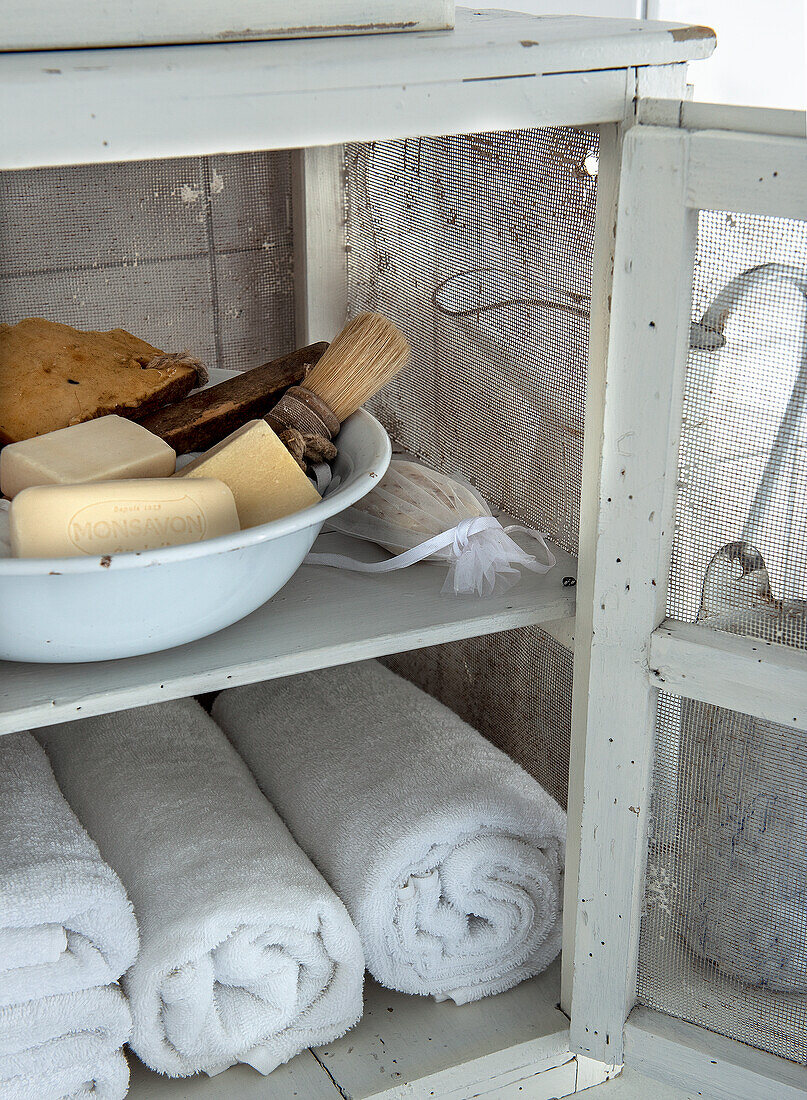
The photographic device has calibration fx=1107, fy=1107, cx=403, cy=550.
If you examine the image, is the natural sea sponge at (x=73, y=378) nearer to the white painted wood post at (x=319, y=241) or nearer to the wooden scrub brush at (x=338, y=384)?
the wooden scrub brush at (x=338, y=384)

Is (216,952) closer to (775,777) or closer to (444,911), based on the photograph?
(444,911)

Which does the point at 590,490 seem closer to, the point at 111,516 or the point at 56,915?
the point at 111,516

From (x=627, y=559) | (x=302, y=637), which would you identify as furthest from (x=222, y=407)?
(x=627, y=559)

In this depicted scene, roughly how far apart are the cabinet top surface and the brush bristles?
18 centimetres

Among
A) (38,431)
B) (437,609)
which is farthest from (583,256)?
(38,431)

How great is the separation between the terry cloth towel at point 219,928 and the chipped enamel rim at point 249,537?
23 centimetres

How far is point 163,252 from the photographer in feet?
2.86

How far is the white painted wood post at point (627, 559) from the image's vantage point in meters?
0.53

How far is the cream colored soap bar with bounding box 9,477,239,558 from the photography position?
53cm

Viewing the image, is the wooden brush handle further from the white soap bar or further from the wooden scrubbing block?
the white soap bar

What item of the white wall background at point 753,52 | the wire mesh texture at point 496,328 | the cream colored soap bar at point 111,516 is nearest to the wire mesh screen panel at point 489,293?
the wire mesh texture at point 496,328

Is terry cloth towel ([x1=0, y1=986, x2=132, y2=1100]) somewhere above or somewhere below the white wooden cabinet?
below

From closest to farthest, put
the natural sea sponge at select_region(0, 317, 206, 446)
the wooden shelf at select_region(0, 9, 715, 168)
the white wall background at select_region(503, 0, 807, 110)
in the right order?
the wooden shelf at select_region(0, 9, 715, 168) → the natural sea sponge at select_region(0, 317, 206, 446) → the white wall background at select_region(503, 0, 807, 110)

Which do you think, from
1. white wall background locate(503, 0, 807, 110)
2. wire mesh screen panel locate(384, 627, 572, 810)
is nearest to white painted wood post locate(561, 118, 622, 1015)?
wire mesh screen panel locate(384, 627, 572, 810)
